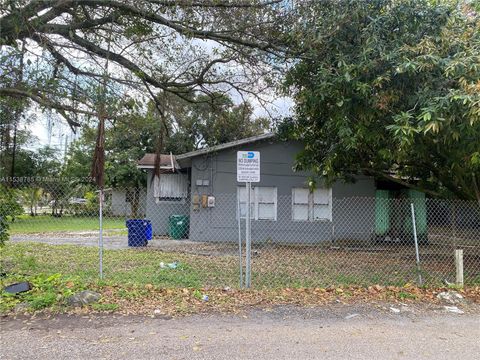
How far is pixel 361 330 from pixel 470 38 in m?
5.34

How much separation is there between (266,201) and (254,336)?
10.9 metres

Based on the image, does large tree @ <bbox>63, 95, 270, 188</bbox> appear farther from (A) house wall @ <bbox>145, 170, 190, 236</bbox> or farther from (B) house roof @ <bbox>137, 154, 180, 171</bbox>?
(A) house wall @ <bbox>145, 170, 190, 236</bbox>

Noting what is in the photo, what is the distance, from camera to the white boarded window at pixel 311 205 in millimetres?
15844

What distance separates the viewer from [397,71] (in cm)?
637

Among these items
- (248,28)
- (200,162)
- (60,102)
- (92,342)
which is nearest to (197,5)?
(248,28)

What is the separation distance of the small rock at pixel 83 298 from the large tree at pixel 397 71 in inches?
195

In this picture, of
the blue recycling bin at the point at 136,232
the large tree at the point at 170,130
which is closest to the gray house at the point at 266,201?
the large tree at the point at 170,130

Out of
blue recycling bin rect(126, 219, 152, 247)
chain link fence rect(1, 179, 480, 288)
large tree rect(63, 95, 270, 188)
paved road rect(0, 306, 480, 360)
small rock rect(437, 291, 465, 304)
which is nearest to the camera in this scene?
paved road rect(0, 306, 480, 360)

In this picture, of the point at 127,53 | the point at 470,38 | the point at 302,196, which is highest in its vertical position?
the point at 127,53

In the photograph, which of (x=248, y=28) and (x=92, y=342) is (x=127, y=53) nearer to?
(x=248, y=28)

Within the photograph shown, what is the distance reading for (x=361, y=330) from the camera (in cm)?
520

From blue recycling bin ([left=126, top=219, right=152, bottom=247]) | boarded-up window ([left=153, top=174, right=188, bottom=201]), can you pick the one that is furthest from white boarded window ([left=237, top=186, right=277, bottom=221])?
blue recycling bin ([left=126, top=219, right=152, bottom=247])

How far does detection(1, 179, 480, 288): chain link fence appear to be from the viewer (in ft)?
26.7

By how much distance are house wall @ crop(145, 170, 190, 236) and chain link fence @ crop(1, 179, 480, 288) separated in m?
0.04
